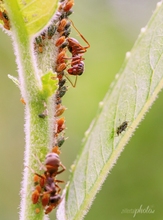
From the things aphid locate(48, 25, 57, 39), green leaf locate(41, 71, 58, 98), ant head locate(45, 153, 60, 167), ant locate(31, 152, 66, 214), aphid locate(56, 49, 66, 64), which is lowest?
ant locate(31, 152, 66, 214)

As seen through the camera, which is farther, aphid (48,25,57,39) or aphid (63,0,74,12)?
aphid (63,0,74,12)

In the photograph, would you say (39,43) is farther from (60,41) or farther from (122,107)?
(122,107)

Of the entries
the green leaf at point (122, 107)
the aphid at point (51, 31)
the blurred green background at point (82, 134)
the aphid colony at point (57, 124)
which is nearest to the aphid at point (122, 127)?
the green leaf at point (122, 107)

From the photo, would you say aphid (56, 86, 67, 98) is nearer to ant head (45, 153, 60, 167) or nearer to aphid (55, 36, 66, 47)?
aphid (55, 36, 66, 47)

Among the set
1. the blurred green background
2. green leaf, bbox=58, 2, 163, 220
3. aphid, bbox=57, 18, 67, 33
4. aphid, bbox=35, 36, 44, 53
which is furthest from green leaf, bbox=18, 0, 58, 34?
the blurred green background

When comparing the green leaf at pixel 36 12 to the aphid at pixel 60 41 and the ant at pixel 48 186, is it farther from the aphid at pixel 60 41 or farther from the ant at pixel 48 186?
the ant at pixel 48 186

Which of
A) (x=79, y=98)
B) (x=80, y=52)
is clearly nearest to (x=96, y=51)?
(x=79, y=98)
